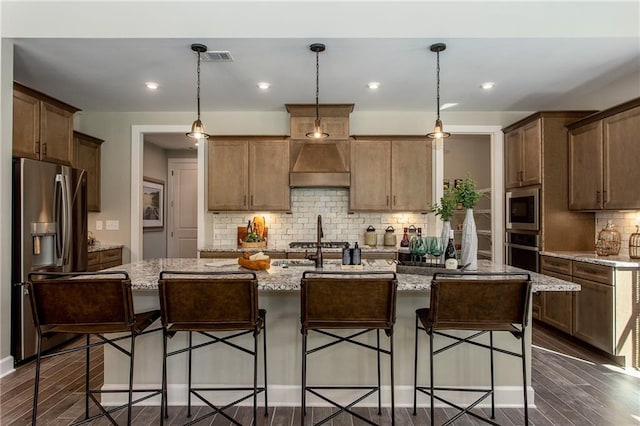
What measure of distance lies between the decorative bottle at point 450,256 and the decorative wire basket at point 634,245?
216 cm

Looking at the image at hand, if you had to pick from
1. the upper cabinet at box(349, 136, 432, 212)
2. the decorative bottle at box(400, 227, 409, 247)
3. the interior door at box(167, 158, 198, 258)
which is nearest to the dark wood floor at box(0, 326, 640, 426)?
the decorative bottle at box(400, 227, 409, 247)

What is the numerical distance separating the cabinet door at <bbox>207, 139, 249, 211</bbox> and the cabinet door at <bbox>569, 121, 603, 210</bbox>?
3.78 metres

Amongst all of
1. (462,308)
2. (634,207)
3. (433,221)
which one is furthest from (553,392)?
(433,221)

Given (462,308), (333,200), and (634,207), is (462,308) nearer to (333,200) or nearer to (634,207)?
(634,207)

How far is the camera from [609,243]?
3596mm

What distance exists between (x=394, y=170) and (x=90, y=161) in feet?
13.1

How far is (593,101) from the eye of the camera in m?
4.18

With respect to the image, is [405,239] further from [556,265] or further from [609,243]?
[609,243]

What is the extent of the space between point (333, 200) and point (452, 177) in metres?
3.17

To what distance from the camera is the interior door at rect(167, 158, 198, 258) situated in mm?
7211

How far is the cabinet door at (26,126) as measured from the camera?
3215 millimetres

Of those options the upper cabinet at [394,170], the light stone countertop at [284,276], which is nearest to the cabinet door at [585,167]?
the upper cabinet at [394,170]

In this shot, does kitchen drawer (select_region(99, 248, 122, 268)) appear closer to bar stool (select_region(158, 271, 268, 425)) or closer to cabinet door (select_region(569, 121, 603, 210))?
bar stool (select_region(158, 271, 268, 425))

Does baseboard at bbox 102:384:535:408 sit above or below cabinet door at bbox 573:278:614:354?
below
